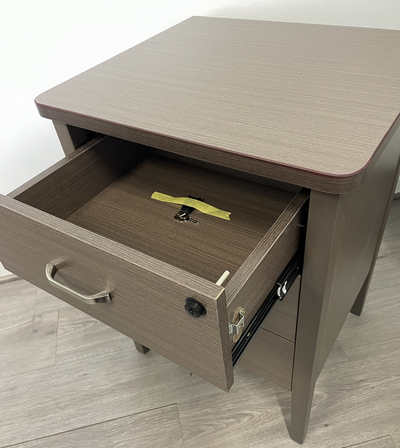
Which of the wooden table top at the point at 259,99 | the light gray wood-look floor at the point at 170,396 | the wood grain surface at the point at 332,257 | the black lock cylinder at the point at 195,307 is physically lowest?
the light gray wood-look floor at the point at 170,396

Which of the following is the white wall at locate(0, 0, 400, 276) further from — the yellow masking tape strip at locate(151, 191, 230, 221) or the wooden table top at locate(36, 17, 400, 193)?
the yellow masking tape strip at locate(151, 191, 230, 221)

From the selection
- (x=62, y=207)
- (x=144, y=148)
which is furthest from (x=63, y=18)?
(x=62, y=207)

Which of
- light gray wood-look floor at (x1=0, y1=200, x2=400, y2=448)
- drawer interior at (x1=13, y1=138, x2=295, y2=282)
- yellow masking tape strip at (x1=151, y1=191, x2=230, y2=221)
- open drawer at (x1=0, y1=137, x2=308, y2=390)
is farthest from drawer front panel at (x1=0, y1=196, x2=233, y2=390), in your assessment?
light gray wood-look floor at (x1=0, y1=200, x2=400, y2=448)

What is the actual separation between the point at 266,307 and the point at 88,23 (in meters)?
0.79

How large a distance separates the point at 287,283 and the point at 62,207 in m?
0.37

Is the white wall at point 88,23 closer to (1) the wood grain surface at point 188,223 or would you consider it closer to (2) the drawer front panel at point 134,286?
(1) the wood grain surface at point 188,223

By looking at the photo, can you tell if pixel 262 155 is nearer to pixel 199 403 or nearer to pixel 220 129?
pixel 220 129

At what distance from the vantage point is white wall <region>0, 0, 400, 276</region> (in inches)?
35.5

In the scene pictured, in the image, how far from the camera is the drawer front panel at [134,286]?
377 mm

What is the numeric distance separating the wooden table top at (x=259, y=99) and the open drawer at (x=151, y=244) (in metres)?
0.08

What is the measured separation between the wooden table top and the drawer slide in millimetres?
129

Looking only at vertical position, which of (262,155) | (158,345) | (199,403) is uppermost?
(262,155)

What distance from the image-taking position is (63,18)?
91cm

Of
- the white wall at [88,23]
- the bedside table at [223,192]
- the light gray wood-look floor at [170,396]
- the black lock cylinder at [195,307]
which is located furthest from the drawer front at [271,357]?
the white wall at [88,23]
